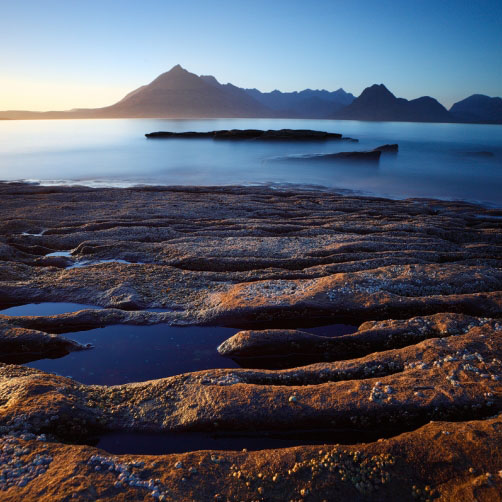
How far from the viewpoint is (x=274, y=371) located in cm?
467

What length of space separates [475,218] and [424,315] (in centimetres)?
1094

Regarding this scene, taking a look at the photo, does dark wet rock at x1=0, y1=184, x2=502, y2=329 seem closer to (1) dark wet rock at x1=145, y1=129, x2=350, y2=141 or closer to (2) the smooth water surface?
(2) the smooth water surface

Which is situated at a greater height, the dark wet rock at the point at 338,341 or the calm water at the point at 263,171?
the calm water at the point at 263,171

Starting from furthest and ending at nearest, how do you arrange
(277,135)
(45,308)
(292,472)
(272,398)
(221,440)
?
(277,135)
(45,308)
(272,398)
(221,440)
(292,472)

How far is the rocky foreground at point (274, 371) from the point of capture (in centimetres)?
311

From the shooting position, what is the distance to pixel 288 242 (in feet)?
32.9

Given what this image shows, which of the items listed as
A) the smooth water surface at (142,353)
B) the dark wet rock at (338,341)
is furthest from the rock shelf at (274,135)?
the dark wet rock at (338,341)

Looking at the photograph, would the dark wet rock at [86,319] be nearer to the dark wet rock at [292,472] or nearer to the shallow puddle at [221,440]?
the shallow puddle at [221,440]

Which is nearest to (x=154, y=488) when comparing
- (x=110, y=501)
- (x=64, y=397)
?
(x=110, y=501)

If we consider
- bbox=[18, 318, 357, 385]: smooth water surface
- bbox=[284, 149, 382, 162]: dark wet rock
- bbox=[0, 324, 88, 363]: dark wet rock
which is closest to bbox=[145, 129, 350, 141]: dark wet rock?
bbox=[284, 149, 382, 162]: dark wet rock

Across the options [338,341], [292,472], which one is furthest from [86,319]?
[292,472]

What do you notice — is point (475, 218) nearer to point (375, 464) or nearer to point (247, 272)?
point (247, 272)

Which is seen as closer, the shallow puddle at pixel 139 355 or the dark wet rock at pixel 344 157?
the shallow puddle at pixel 139 355

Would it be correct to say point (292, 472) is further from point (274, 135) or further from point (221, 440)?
point (274, 135)
